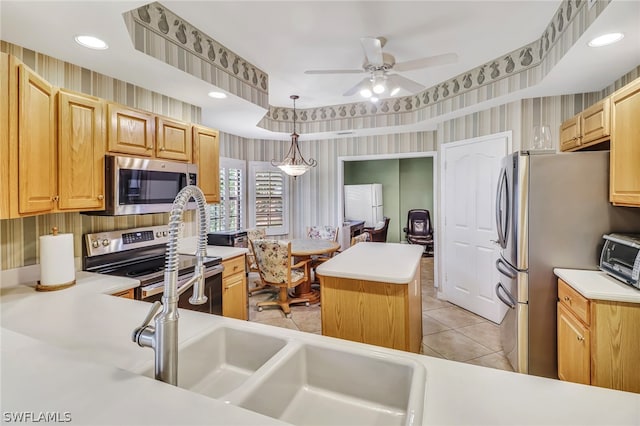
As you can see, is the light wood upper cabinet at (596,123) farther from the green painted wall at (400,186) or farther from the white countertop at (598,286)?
the green painted wall at (400,186)

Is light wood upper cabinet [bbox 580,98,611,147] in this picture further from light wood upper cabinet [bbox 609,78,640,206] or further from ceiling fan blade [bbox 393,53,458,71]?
ceiling fan blade [bbox 393,53,458,71]

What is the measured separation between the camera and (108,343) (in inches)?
43.2

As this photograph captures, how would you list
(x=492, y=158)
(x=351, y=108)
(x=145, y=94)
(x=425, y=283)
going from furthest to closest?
(x=425, y=283) → (x=351, y=108) → (x=492, y=158) → (x=145, y=94)

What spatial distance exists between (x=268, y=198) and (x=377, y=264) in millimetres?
3463

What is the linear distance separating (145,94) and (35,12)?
44.5 inches

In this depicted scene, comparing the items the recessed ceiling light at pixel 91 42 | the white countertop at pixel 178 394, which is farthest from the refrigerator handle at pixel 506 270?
the recessed ceiling light at pixel 91 42

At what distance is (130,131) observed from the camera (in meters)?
2.31

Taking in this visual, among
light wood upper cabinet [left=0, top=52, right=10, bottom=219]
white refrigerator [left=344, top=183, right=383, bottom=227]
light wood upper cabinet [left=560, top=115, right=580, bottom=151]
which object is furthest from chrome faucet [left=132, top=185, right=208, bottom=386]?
white refrigerator [left=344, top=183, right=383, bottom=227]

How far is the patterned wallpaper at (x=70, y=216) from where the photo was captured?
1.85 meters

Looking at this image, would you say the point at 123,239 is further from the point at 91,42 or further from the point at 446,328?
the point at 446,328

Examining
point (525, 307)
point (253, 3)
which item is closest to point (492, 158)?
point (525, 307)

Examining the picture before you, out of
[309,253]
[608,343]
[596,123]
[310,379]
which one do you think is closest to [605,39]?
[596,123]

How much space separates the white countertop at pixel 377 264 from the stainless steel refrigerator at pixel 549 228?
2.62 feet

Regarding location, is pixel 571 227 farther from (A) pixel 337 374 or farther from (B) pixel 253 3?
(B) pixel 253 3
